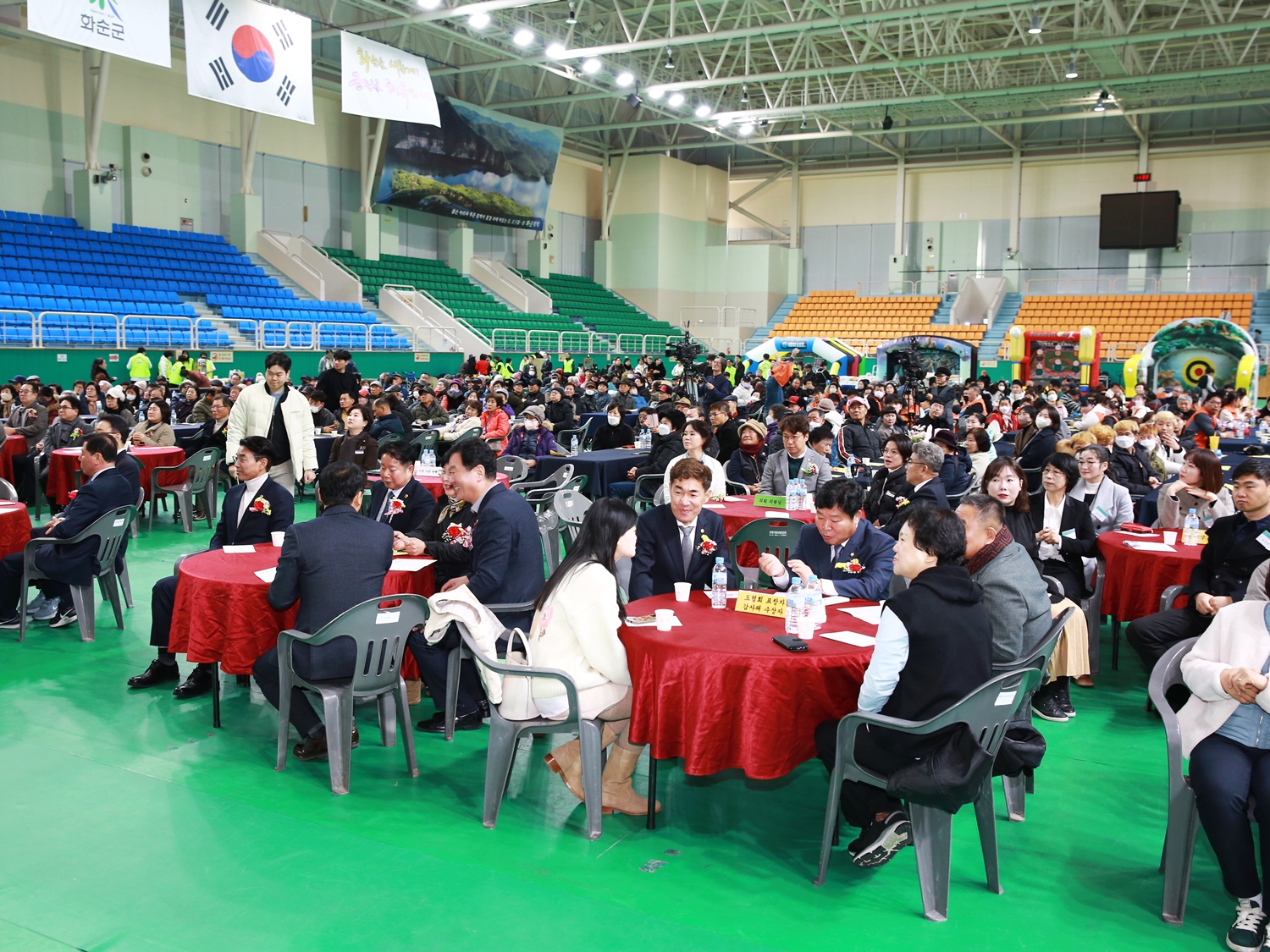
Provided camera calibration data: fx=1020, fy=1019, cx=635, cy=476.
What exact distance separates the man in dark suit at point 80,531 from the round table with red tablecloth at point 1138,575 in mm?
5365

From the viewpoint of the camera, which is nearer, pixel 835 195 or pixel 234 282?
pixel 234 282

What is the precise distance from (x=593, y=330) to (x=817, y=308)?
24.2 feet

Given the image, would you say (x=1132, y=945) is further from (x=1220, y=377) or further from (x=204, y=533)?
(x=1220, y=377)

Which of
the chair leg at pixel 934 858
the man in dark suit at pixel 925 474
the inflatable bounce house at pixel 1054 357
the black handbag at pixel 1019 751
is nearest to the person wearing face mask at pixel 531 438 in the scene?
the man in dark suit at pixel 925 474

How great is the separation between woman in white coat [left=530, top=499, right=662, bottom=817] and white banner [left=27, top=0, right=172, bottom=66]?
10.2 meters

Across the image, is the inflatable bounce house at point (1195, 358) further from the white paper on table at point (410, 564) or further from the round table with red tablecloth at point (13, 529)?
the round table with red tablecloth at point (13, 529)

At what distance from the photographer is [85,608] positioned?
5.66 meters

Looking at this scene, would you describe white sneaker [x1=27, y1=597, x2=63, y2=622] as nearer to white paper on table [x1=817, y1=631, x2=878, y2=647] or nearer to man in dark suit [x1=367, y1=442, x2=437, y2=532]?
man in dark suit [x1=367, y1=442, x2=437, y2=532]

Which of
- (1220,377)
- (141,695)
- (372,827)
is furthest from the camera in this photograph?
(1220,377)

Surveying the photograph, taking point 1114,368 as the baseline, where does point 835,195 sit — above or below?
above

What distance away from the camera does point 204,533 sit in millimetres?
8930

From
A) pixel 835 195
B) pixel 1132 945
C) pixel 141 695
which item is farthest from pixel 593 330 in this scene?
pixel 1132 945

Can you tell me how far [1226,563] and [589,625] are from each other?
3.00 metres

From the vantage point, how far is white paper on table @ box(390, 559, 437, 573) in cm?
452
